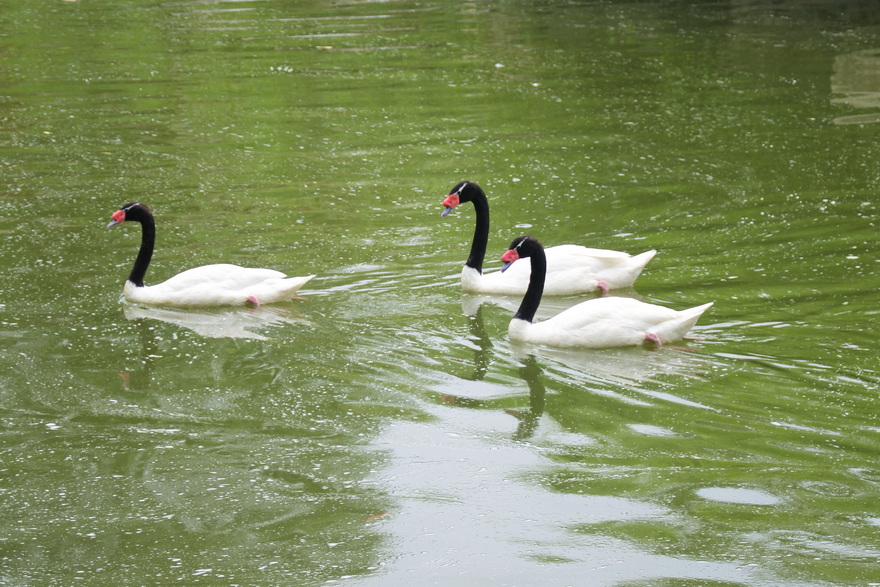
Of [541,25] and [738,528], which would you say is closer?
[738,528]

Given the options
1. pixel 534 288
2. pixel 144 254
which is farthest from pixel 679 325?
pixel 144 254

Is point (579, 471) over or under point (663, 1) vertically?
under

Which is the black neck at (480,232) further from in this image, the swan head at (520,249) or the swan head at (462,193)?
the swan head at (520,249)

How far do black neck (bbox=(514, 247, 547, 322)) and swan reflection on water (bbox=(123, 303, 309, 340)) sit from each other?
145 cm

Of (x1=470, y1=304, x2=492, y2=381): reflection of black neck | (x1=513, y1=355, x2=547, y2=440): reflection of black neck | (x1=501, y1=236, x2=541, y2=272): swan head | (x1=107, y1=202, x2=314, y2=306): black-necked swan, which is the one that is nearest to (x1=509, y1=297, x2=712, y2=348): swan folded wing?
(x1=513, y1=355, x2=547, y2=440): reflection of black neck

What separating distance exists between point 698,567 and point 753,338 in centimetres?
286

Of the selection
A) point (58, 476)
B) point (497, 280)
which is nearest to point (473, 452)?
point (58, 476)

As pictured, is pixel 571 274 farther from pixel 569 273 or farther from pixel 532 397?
pixel 532 397

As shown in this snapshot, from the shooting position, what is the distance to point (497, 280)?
31.2ft

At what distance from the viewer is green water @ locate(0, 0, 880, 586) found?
18.9 feet

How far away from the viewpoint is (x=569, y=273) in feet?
31.1

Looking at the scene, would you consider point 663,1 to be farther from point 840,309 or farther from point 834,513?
point 834,513

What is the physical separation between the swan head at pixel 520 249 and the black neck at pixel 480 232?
937 mm

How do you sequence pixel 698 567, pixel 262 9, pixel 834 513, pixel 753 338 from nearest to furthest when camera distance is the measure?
1. pixel 698 567
2. pixel 834 513
3. pixel 753 338
4. pixel 262 9
